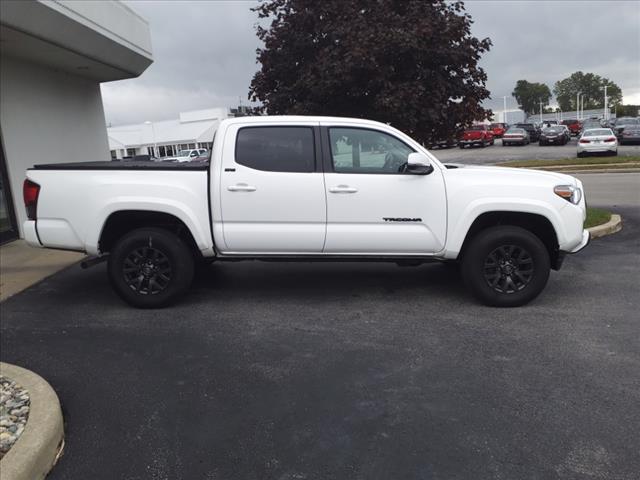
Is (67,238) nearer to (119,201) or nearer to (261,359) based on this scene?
(119,201)

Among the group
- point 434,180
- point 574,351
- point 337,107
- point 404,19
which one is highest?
point 404,19

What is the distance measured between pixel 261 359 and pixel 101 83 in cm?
1258

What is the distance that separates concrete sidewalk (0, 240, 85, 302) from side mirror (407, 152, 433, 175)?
4773 mm

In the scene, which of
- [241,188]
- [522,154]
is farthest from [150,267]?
[522,154]

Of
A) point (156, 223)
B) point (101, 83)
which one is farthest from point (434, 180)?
point (101, 83)

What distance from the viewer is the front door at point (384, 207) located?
215 inches

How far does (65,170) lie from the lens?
568 cm

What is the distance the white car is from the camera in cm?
2473

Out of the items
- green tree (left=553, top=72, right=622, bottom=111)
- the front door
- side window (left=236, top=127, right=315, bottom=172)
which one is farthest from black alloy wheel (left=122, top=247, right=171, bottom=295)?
green tree (left=553, top=72, right=622, bottom=111)

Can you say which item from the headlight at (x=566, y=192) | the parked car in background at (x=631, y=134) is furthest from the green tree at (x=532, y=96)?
the headlight at (x=566, y=192)

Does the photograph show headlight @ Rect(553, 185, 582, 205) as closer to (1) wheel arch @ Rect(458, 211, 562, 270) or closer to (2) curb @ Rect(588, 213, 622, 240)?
(1) wheel arch @ Rect(458, 211, 562, 270)

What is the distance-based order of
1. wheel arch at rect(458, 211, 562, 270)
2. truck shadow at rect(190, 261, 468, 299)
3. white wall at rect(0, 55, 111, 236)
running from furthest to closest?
white wall at rect(0, 55, 111, 236) < truck shadow at rect(190, 261, 468, 299) < wheel arch at rect(458, 211, 562, 270)

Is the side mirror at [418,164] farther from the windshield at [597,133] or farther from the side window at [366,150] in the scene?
the windshield at [597,133]

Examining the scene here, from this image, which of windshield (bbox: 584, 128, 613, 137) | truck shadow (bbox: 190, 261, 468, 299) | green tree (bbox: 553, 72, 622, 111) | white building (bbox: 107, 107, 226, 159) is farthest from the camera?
green tree (bbox: 553, 72, 622, 111)
